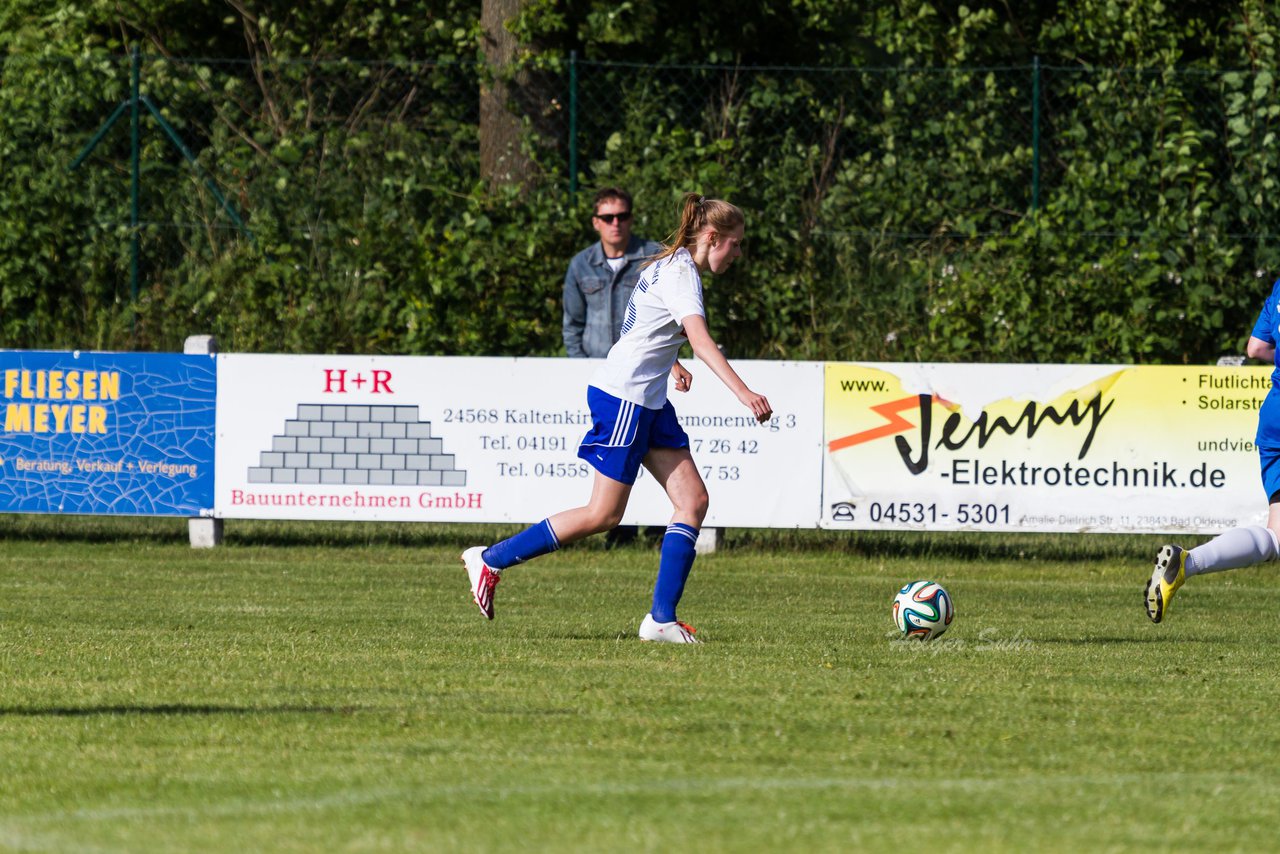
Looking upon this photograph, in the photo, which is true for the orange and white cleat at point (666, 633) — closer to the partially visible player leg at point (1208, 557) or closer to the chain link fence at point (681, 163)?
the partially visible player leg at point (1208, 557)

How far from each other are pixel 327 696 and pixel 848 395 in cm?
698

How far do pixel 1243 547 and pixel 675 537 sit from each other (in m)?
2.34

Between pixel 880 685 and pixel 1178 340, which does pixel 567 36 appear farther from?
pixel 880 685

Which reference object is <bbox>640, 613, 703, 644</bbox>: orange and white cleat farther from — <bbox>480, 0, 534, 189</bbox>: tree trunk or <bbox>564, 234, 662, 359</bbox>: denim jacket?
<bbox>480, 0, 534, 189</bbox>: tree trunk

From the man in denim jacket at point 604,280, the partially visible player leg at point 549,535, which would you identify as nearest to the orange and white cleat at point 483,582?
the partially visible player leg at point 549,535

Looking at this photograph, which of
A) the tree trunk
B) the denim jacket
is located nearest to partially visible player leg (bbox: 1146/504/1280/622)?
the denim jacket

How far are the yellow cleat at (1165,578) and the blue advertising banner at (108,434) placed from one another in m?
7.00

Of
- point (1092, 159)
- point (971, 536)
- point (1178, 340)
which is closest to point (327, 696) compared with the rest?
point (971, 536)

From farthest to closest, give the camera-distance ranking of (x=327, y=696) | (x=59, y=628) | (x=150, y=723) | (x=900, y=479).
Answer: (x=900, y=479) → (x=59, y=628) → (x=327, y=696) → (x=150, y=723)

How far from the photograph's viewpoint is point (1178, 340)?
1534 centimetres

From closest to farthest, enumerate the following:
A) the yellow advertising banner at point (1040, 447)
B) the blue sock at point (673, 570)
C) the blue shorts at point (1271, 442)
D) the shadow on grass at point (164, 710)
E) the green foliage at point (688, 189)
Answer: the shadow on grass at point (164, 710) → the blue sock at point (673, 570) → the blue shorts at point (1271, 442) → the yellow advertising banner at point (1040, 447) → the green foliage at point (688, 189)

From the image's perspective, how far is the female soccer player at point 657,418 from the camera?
7875 mm

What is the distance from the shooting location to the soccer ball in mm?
8125

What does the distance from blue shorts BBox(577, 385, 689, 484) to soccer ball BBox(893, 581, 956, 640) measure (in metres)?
1.26
